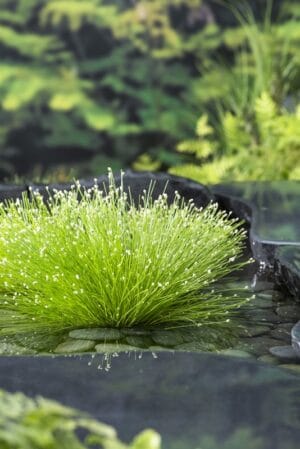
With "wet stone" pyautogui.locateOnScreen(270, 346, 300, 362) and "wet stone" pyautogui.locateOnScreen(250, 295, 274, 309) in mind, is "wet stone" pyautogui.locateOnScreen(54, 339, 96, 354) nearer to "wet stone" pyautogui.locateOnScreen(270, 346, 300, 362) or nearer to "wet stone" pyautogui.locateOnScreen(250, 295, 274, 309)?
"wet stone" pyautogui.locateOnScreen(270, 346, 300, 362)

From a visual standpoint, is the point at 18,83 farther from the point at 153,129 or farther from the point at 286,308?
the point at 286,308

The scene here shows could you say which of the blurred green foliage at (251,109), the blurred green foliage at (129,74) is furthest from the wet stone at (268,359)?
the blurred green foliage at (129,74)

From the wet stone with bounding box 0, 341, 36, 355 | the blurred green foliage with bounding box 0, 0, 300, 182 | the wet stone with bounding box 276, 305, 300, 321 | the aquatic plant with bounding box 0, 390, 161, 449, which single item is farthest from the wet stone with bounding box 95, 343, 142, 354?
the blurred green foliage with bounding box 0, 0, 300, 182

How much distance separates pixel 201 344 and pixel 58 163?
18.5 feet

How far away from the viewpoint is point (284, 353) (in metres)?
2.96

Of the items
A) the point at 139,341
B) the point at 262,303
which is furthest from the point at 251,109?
the point at 139,341

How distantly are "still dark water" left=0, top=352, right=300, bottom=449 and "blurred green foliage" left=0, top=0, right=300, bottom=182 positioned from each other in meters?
5.82

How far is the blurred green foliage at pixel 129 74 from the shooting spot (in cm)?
842

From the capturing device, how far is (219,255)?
359 centimetres

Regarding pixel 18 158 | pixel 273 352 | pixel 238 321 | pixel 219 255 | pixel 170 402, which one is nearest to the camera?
pixel 170 402

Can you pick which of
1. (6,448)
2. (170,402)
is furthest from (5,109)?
(6,448)

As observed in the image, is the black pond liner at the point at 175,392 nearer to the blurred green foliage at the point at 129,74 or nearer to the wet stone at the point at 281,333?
the wet stone at the point at 281,333

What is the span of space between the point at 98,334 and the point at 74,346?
6.0 inches

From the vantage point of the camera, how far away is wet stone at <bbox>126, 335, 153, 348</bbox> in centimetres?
305
